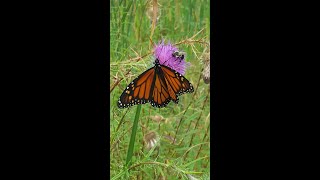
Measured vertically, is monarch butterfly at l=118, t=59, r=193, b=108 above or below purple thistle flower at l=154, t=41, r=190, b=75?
below

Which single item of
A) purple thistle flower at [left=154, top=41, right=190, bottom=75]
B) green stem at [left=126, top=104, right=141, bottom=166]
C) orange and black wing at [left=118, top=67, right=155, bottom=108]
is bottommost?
green stem at [left=126, top=104, right=141, bottom=166]

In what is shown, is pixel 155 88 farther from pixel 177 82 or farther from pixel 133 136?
pixel 133 136

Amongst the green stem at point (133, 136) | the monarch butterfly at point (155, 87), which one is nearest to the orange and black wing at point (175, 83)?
the monarch butterfly at point (155, 87)

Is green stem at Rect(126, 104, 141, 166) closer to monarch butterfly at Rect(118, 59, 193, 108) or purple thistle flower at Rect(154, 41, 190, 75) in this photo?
monarch butterfly at Rect(118, 59, 193, 108)

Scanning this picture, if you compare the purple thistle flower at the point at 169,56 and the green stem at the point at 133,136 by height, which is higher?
the purple thistle flower at the point at 169,56

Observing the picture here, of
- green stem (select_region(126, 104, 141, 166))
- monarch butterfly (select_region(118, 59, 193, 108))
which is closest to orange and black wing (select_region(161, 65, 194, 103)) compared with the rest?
monarch butterfly (select_region(118, 59, 193, 108))

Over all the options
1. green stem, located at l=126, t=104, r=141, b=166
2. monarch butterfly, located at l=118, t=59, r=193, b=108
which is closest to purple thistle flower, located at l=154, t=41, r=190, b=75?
monarch butterfly, located at l=118, t=59, r=193, b=108

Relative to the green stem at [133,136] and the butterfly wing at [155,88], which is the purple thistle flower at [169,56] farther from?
the green stem at [133,136]
